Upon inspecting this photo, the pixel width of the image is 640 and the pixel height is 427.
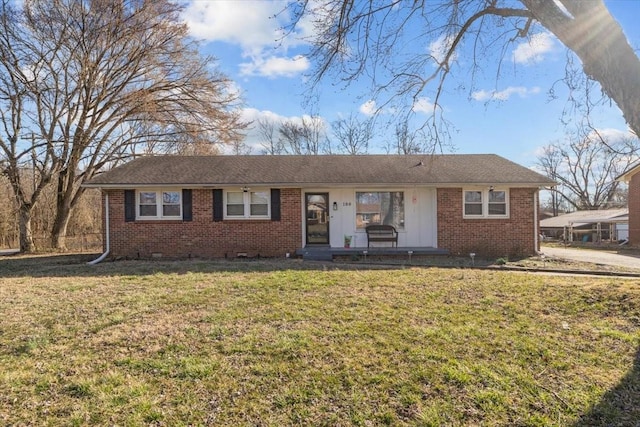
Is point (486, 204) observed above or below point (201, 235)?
above

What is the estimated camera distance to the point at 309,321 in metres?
5.08

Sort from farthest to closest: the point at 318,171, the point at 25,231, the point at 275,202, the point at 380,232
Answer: the point at 25,231 < the point at 318,171 < the point at 380,232 < the point at 275,202

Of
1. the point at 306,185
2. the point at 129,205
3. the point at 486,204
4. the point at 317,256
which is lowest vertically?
the point at 317,256

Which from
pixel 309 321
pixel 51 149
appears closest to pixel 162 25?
pixel 51 149

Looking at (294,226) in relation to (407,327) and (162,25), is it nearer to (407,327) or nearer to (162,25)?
(407,327)

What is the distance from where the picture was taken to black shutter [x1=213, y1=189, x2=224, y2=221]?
12.7 metres

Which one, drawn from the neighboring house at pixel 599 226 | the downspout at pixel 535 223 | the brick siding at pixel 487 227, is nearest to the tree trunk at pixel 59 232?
the brick siding at pixel 487 227

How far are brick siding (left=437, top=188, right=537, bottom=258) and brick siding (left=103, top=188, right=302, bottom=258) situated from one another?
4.95 meters

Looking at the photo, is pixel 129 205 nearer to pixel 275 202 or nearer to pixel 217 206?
pixel 217 206

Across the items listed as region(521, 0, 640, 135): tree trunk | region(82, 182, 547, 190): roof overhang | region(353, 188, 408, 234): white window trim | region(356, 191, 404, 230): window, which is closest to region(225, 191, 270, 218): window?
region(82, 182, 547, 190): roof overhang

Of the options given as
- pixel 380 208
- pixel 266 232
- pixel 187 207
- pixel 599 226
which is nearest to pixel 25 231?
pixel 187 207

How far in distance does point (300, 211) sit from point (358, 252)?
2379 millimetres

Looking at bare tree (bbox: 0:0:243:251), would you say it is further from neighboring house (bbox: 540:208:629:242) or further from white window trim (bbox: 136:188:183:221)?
neighboring house (bbox: 540:208:629:242)

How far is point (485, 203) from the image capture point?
1284 cm
